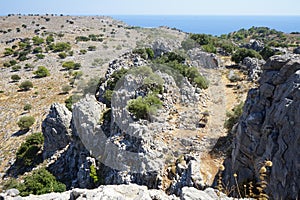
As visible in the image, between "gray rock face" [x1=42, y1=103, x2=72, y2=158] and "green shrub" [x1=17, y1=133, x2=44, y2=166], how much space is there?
1479 millimetres

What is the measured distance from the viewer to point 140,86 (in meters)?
20.1

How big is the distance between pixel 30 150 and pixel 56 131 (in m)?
3.42

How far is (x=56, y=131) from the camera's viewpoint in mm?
20547

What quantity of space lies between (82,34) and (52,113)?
201 ft

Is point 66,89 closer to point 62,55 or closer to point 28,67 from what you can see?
point 28,67

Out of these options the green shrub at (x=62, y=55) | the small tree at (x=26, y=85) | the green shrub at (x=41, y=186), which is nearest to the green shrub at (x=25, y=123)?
the green shrub at (x=41, y=186)

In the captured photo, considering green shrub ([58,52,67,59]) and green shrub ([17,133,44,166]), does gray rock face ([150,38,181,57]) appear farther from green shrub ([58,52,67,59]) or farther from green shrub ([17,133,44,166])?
green shrub ([58,52,67,59])

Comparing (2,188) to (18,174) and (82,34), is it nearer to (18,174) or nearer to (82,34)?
(18,174)

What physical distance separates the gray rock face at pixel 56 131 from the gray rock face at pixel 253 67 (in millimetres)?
16492

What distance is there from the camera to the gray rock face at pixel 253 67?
24159 millimetres

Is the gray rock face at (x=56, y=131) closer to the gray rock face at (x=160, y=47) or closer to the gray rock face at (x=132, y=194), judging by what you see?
the gray rock face at (x=132, y=194)

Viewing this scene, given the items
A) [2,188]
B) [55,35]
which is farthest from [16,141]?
[55,35]

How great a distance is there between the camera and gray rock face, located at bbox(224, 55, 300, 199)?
7845mm

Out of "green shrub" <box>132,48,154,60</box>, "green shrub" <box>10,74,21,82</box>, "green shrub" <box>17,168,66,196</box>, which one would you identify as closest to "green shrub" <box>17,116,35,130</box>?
"green shrub" <box>17,168,66,196</box>
